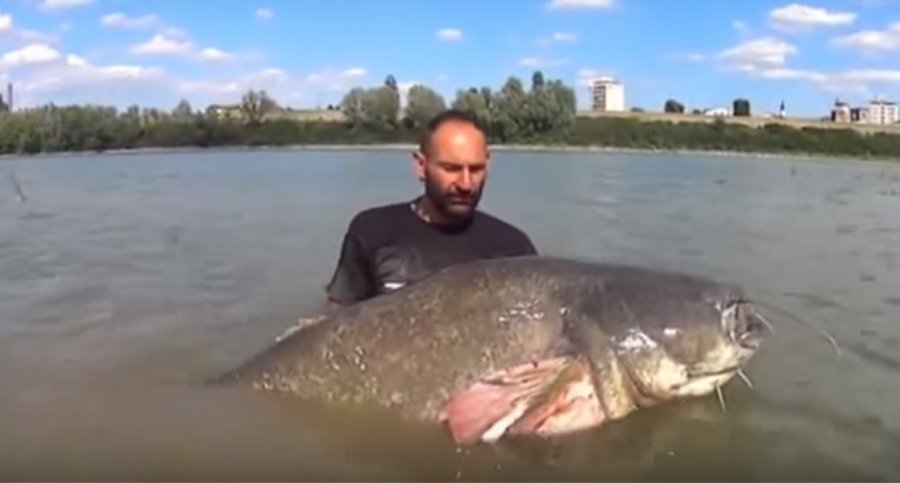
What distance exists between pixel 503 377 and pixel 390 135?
2808 inches

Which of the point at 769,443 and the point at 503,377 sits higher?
the point at 503,377

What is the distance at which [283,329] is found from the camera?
8133mm

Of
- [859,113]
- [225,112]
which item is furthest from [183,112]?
[859,113]

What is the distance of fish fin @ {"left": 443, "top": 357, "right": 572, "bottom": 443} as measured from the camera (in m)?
4.31

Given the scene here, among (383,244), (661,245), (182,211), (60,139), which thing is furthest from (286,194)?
(60,139)

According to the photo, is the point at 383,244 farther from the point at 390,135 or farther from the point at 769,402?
the point at 390,135

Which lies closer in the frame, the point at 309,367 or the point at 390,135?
the point at 309,367

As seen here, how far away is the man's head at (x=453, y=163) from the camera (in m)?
5.01

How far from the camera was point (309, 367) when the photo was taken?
4887 mm

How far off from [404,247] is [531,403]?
1.22m

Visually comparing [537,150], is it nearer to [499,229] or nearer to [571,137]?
[571,137]

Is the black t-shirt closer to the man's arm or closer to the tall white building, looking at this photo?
the man's arm

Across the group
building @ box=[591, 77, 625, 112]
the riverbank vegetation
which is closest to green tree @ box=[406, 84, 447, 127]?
the riverbank vegetation

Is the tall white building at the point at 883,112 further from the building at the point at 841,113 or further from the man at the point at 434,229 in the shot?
the man at the point at 434,229
